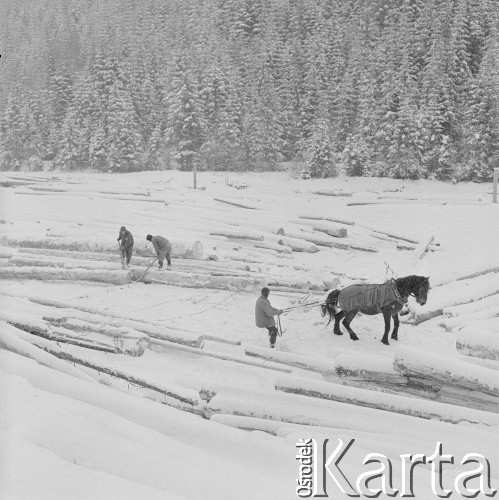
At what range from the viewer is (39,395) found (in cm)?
503

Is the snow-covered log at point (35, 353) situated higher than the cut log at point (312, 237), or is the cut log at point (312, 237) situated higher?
the cut log at point (312, 237)

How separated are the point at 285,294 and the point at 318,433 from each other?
24.5 ft

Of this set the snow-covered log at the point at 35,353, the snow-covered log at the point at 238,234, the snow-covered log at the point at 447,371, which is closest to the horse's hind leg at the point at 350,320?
the snow-covered log at the point at 447,371

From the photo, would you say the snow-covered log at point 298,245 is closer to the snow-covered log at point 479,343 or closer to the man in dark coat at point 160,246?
the man in dark coat at point 160,246

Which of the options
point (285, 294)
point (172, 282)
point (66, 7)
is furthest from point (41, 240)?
point (66, 7)

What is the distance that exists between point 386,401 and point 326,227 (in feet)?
45.5

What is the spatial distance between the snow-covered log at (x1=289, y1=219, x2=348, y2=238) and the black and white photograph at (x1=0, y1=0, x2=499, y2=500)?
0.09m

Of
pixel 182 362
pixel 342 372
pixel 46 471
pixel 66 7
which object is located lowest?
pixel 182 362

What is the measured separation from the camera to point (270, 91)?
46281mm

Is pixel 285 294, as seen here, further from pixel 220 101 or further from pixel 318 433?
pixel 220 101

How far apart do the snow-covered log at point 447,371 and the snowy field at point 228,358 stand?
0.02 metres

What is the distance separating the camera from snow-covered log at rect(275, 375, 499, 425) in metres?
5.41

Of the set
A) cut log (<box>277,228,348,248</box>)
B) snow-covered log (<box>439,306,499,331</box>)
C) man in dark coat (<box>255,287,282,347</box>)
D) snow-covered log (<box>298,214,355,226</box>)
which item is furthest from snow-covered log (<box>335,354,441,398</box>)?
snow-covered log (<box>298,214,355,226</box>)

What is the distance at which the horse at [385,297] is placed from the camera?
9203mm
